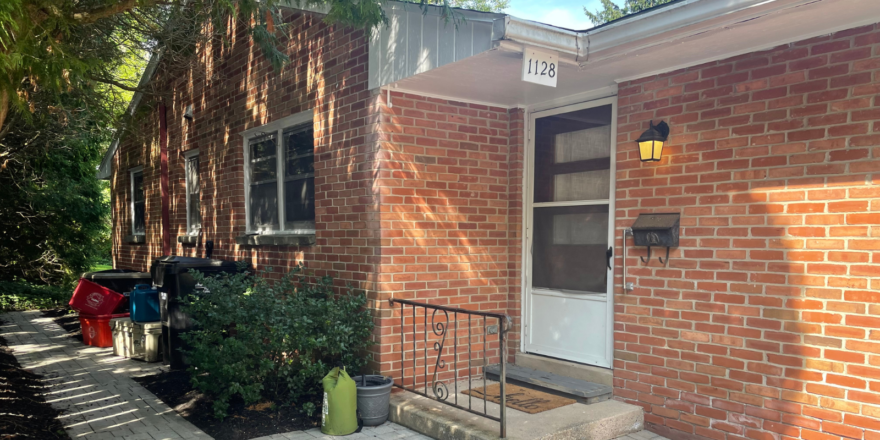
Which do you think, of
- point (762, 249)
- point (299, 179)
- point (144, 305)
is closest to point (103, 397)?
point (144, 305)

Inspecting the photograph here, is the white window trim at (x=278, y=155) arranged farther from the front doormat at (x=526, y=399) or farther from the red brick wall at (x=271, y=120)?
the front doormat at (x=526, y=399)

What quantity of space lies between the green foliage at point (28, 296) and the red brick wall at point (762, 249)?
12031 millimetres

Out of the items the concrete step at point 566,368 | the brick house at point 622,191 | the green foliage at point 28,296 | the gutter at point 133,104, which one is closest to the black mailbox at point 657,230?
the brick house at point 622,191

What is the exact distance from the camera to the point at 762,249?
357cm

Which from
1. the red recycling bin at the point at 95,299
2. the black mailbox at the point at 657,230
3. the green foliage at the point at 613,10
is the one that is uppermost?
the green foliage at the point at 613,10

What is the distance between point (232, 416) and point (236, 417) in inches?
2.4

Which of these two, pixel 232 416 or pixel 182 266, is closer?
pixel 232 416

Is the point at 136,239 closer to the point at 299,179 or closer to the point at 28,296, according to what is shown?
the point at 28,296

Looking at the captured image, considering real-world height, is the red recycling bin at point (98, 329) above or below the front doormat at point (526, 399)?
below

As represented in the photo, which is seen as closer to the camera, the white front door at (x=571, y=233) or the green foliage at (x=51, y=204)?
the white front door at (x=571, y=233)

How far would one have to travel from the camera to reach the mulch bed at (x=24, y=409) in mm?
4168

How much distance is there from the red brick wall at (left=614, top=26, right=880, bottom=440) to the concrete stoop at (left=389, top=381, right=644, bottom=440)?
262 millimetres

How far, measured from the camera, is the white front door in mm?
4578

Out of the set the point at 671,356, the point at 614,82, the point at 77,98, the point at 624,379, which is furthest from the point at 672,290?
the point at 77,98
